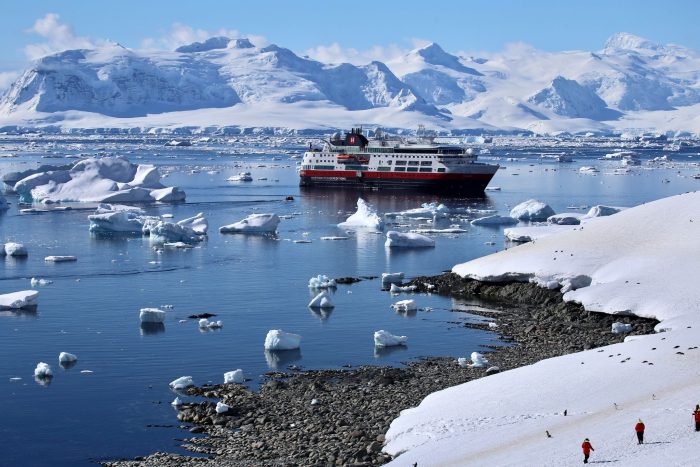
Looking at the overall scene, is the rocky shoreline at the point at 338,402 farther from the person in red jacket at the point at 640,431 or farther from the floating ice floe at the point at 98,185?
the floating ice floe at the point at 98,185

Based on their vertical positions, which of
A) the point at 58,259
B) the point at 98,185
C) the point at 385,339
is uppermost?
the point at 98,185

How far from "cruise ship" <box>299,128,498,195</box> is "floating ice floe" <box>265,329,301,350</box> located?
46.5 meters

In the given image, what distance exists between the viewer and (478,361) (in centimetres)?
2247

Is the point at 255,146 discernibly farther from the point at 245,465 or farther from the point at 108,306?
the point at 245,465

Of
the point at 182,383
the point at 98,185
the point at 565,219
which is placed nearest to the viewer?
the point at 182,383

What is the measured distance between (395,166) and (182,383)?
5317cm

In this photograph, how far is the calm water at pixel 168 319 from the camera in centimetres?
1916

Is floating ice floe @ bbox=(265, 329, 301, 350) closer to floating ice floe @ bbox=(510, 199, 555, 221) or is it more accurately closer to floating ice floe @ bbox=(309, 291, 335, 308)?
floating ice floe @ bbox=(309, 291, 335, 308)

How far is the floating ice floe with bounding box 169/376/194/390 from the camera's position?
68.4 feet

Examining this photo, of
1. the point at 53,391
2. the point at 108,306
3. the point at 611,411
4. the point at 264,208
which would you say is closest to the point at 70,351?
the point at 53,391

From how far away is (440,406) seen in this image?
1830cm

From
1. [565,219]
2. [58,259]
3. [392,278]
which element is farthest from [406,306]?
[565,219]

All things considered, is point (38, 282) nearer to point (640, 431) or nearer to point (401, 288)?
point (401, 288)

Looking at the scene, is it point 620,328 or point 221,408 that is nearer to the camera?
point 221,408
